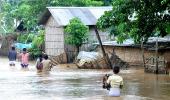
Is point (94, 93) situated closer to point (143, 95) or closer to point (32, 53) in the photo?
point (143, 95)

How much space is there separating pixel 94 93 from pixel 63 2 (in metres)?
25.5

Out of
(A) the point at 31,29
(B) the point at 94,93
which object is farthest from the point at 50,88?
(A) the point at 31,29

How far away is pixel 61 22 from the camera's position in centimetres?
3509

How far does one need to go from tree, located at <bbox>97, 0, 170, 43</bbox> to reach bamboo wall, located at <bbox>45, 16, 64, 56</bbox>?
18001mm

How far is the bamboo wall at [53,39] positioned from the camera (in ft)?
121

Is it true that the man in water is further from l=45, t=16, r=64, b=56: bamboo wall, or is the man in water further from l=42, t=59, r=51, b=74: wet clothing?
l=45, t=16, r=64, b=56: bamboo wall

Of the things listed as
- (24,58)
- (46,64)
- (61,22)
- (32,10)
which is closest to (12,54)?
(24,58)

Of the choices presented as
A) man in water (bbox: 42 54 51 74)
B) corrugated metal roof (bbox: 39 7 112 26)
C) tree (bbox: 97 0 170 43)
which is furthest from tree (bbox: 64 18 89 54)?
tree (bbox: 97 0 170 43)

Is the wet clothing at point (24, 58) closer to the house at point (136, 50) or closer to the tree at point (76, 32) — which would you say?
the tree at point (76, 32)

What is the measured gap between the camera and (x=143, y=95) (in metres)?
16.1

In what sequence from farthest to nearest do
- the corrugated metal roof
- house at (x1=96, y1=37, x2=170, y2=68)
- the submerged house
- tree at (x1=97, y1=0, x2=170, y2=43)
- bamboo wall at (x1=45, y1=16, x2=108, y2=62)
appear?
bamboo wall at (x1=45, y1=16, x2=108, y2=62) → the corrugated metal roof → house at (x1=96, y1=37, x2=170, y2=68) → the submerged house → tree at (x1=97, y1=0, x2=170, y2=43)

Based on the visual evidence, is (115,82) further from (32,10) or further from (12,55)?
(32,10)

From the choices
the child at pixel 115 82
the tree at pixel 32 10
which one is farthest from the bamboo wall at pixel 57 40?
the child at pixel 115 82

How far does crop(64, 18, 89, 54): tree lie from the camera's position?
33.3m
